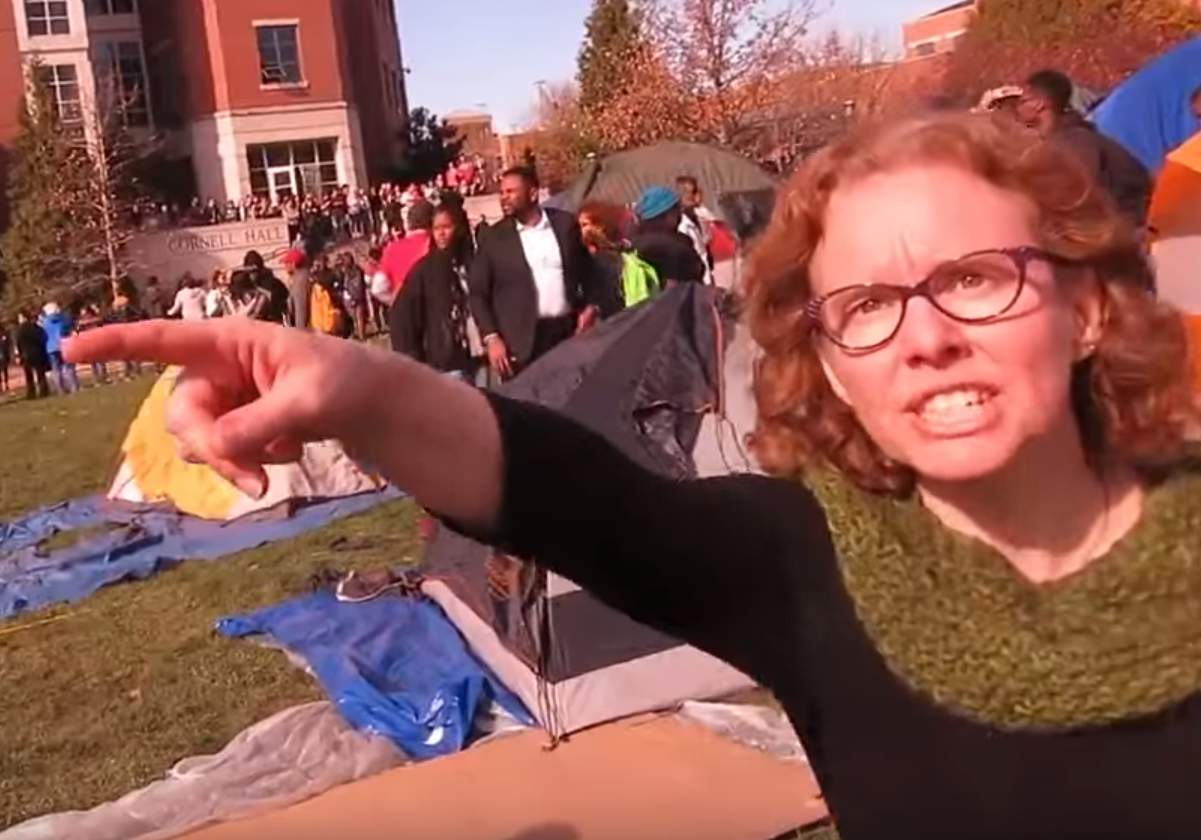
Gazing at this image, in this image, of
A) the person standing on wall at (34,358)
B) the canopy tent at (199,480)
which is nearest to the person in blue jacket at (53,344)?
the person standing on wall at (34,358)

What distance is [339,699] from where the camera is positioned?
5461 millimetres

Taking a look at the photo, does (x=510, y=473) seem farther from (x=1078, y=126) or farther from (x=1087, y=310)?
(x=1078, y=126)

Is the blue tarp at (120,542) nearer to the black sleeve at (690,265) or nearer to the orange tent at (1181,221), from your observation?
the black sleeve at (690,265)

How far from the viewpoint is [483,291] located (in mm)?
7887

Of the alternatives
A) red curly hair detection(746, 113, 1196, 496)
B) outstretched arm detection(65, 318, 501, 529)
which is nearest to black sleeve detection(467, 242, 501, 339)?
red curly hair detection(746, 113, 1196, 496)

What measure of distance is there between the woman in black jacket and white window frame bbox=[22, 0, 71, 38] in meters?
37.3

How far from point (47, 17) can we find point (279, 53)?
19.6ft

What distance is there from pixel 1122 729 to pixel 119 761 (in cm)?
446

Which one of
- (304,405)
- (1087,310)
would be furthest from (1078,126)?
(304,405)

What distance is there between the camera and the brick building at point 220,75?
42.4 m

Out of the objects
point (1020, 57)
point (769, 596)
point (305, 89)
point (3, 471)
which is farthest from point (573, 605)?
point (305, 89)

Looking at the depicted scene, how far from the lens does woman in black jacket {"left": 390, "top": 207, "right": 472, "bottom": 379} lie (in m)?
8.29

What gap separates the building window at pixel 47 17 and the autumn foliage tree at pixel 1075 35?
2322 cm

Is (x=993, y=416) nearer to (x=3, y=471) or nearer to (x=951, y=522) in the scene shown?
(x=951, y=522)
